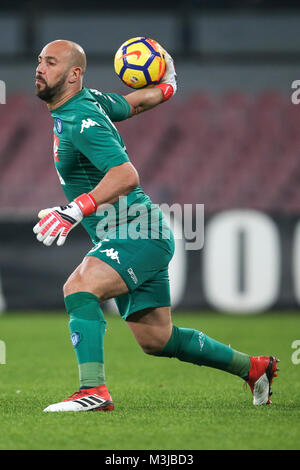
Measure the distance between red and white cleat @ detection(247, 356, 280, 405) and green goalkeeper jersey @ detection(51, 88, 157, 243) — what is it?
1.10 meters

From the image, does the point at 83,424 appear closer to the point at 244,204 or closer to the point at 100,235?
the point at 100,235

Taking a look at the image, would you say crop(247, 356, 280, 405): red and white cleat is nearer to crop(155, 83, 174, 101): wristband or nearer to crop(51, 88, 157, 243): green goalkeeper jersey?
crop(51, 88, 157, 243): green goalkeeper jersey

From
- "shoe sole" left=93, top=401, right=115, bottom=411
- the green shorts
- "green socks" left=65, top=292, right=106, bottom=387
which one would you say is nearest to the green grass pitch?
"shoe sole" left=93, top=401, right=115, bottom=411

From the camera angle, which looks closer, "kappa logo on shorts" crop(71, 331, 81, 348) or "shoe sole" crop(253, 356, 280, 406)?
"kappa logo on shorts" crop(71, 331, 81, 348)

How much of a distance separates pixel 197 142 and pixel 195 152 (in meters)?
0.25

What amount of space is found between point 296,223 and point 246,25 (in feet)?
19.0

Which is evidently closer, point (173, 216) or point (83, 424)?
point (83, 424)

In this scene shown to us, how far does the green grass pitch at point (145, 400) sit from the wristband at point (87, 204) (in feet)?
3.28

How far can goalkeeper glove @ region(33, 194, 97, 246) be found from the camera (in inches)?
159

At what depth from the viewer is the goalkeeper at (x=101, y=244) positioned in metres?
4.14

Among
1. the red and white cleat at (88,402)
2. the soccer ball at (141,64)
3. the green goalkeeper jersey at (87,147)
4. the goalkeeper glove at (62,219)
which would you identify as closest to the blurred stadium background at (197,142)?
the soccer ball at (141,64)

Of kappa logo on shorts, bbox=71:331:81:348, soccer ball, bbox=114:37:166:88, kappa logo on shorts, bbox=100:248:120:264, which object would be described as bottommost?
kappa logo on shorts, bbox=71:331:81:348

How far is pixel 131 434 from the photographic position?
3.58 meters

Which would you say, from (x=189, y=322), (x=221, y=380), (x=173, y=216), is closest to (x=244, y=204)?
(x=173, y=216)
